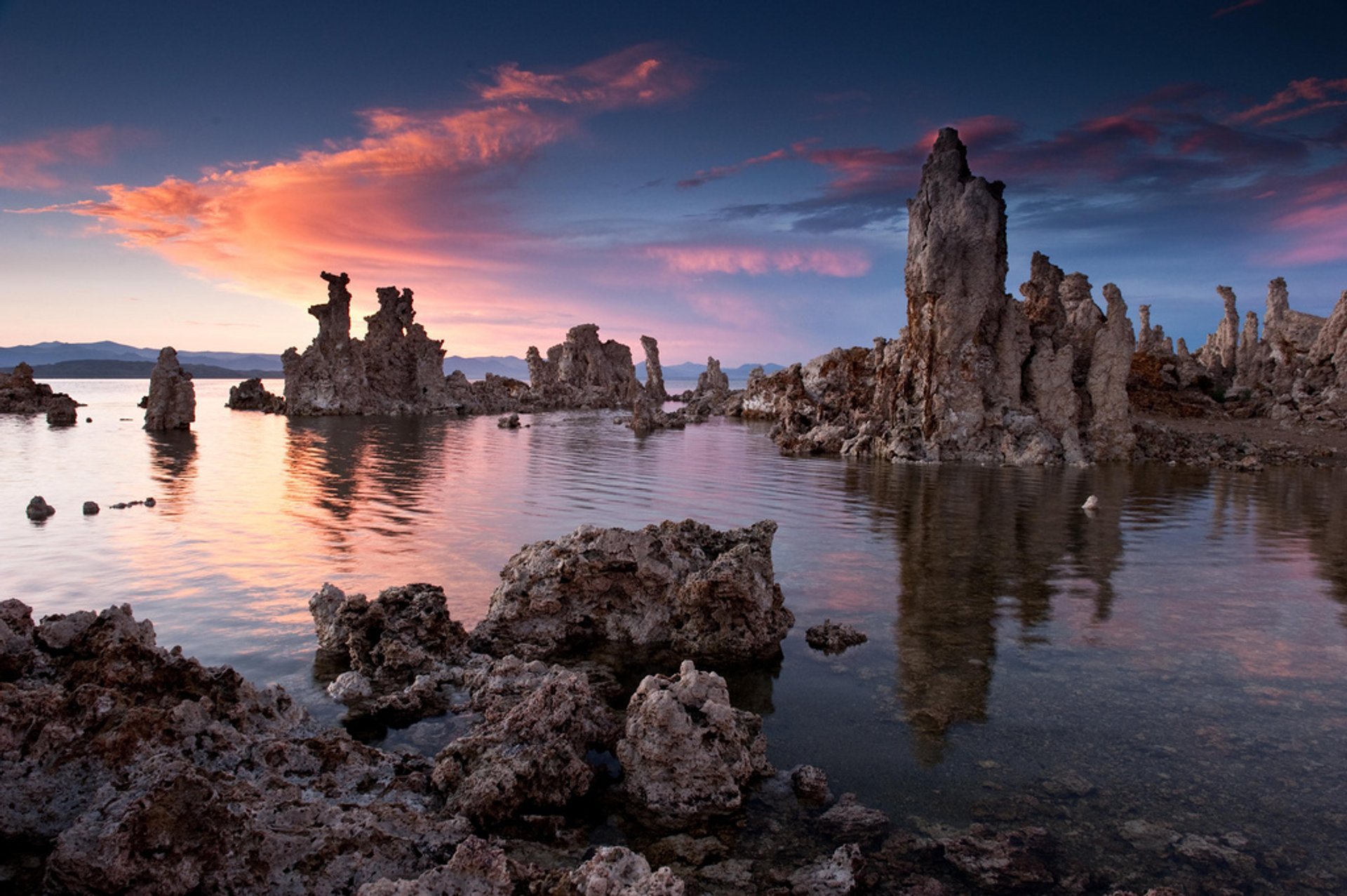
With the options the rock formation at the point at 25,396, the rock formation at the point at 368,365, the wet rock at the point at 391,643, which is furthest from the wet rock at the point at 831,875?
the rock formation at the point at 368,365

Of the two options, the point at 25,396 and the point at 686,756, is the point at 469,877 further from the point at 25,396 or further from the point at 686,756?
the point at 25,396

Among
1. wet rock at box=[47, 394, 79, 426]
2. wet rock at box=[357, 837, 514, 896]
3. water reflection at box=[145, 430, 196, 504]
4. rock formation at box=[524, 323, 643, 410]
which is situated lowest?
wet rock at box=[357, 837, 514, 896]

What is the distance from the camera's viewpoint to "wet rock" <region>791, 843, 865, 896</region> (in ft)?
18.0

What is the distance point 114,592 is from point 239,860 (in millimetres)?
10184

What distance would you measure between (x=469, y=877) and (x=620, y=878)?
0.99m

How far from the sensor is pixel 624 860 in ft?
16.4

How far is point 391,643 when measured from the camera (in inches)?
380

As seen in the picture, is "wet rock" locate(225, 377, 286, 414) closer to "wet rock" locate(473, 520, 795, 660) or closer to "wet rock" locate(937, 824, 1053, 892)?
"wet rock" locate(473, 520, 795, 660)

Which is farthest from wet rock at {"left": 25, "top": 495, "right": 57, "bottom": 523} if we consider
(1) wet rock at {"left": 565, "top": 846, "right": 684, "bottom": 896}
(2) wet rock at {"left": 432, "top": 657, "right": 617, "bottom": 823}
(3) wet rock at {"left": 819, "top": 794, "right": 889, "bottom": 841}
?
(3) wet rock at {"left": 819, "top": 794, "right": 889, "bottom": 841}

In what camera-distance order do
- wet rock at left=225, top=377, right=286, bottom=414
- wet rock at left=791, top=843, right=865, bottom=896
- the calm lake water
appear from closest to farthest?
wet rock at left=791, top=843, right=865, bottom=896, the calm lake water, wet rock at left=225, top=377, right=286, bottom=414

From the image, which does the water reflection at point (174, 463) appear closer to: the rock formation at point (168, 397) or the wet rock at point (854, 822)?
the rock formation at point (168, 397)

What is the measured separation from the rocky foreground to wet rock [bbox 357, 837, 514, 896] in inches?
0.5

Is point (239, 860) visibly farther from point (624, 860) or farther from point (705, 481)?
point (705, 481)

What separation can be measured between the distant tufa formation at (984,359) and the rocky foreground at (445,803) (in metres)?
33.3
